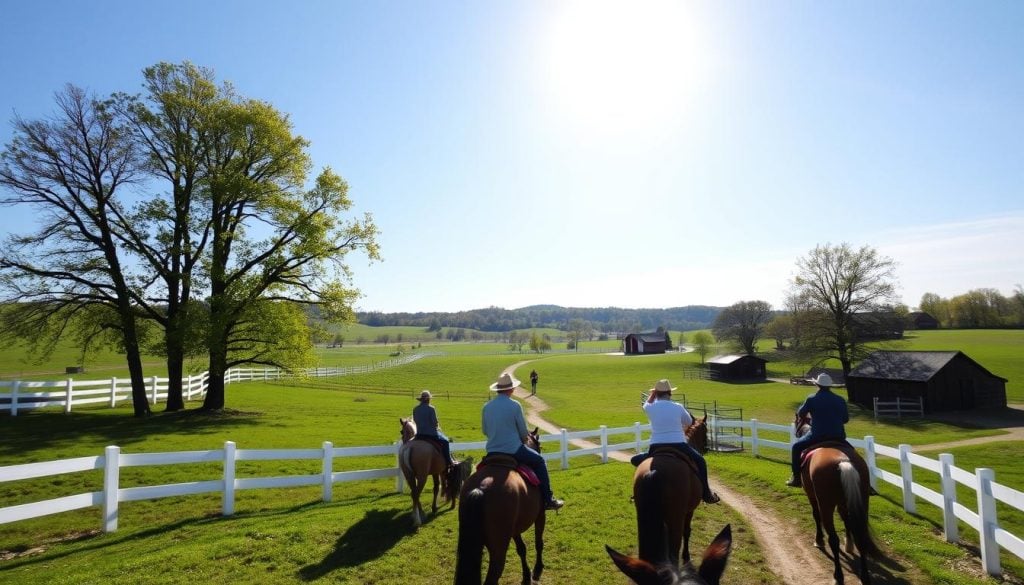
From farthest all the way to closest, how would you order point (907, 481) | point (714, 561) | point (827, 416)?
point (907, 481)
point (827, 416)
point (714, 561)

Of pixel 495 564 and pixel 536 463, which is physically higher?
pixel 536 463

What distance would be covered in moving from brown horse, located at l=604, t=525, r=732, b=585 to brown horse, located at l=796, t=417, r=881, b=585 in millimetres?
5134

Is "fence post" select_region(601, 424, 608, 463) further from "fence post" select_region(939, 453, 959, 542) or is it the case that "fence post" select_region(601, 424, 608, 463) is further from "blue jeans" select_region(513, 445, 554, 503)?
"blue jeans" select_region(513, 445, 554, 503)

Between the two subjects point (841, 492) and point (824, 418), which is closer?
point (841, 492)

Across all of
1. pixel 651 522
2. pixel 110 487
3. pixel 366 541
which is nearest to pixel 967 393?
pixel 651 522

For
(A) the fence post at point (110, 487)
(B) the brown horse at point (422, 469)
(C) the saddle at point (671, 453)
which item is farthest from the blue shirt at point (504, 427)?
(A) the fence post at point (110, 487)

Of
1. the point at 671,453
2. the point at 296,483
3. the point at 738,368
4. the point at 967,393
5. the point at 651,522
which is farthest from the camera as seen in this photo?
the point at 738,368

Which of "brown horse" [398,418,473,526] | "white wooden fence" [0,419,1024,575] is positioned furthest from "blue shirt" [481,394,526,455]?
"white wooden fence" [0,419,1024,575]

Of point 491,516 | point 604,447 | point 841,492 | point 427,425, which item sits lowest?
point 604,447

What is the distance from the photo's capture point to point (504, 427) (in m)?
6.64

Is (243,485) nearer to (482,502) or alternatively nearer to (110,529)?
(110,529)

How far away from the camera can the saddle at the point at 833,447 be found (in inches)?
286

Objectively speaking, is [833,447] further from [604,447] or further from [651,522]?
[604,447]

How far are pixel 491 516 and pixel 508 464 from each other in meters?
0.83
